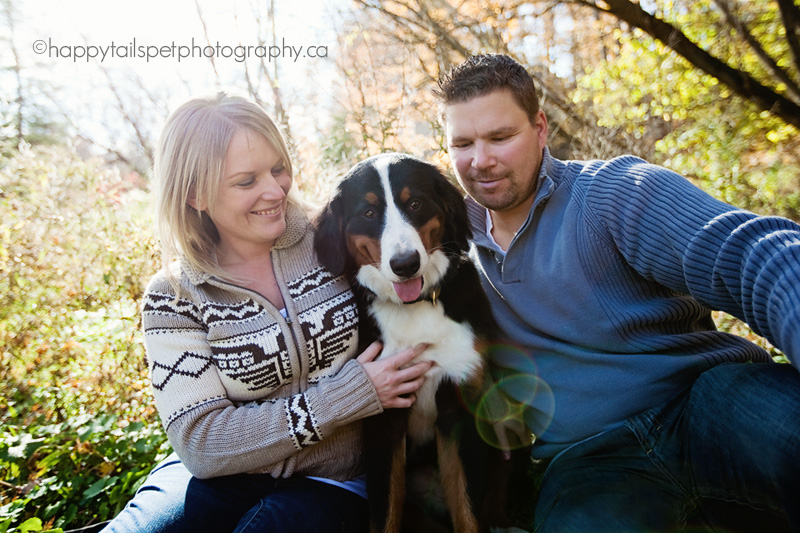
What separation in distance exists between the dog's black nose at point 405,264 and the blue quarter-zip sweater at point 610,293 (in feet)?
1.28

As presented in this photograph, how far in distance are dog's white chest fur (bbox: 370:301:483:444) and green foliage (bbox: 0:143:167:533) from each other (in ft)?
5.23

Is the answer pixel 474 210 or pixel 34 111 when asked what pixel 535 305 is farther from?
pixel 34 111

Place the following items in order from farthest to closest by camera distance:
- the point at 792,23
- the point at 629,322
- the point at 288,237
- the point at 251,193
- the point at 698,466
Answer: the point at 792,23
the point at 288,237
the point at 251,193
the point at 629,322
the point at 698,466

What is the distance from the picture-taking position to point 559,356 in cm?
186

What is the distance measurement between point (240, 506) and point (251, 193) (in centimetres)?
114

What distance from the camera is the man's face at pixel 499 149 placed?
1.97m

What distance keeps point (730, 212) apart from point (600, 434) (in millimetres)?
840

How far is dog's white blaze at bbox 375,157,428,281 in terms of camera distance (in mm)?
1780

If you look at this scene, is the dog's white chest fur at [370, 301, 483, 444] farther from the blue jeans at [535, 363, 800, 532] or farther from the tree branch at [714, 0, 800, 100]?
the tree branch at [714, 0, 800, 100]

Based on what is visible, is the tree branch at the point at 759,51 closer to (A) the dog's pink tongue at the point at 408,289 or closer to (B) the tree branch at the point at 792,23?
(B) the tree branch at the point at 792,23

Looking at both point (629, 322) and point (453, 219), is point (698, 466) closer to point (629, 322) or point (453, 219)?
point (629, 322)

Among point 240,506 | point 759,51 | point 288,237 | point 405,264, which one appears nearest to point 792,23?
point 759,51

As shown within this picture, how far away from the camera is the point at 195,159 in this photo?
189cm

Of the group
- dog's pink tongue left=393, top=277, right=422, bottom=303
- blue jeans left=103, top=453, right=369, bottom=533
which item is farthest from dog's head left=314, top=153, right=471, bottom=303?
blue jeans left=103, top=453, right=369, bottom=533
